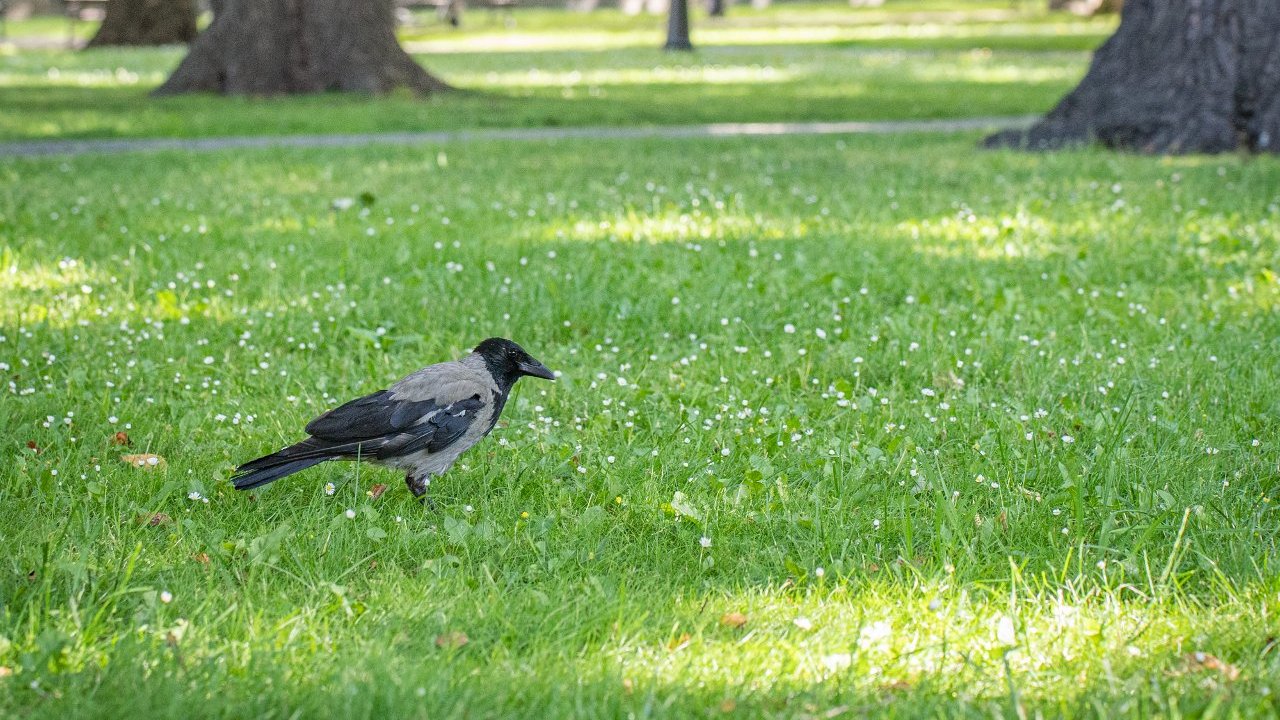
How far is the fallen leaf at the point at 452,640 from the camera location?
3.08 m

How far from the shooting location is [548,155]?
12047mm

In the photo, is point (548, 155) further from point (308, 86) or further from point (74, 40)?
point (74, 40)

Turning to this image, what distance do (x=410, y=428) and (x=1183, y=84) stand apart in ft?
32.6

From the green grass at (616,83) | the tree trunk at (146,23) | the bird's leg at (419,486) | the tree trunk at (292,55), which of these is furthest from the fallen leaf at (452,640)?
the tree trunk at (146,23)

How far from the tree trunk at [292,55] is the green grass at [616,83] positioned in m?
0.79

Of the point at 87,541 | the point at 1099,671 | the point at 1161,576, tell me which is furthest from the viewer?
the point at 87,541

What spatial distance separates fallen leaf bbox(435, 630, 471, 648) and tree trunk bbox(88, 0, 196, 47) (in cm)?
3140

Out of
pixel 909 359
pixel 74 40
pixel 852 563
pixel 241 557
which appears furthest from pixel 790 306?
pixel 74 40

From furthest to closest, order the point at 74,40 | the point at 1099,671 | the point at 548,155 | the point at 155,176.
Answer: the point at 74,40 < the point at 548,155 < the point at 155,176 < the point at 1099,671

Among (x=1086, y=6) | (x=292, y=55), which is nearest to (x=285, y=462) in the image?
(x=292, y=55)

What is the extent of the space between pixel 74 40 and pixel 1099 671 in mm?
34652

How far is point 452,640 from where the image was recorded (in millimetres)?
3102

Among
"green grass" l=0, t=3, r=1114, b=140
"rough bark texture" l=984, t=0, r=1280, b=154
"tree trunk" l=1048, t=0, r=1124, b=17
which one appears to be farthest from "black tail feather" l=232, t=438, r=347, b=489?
"tree trunk" l=1048, t=0, r=1124, b=17

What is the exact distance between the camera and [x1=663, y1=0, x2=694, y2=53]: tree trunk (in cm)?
2928
